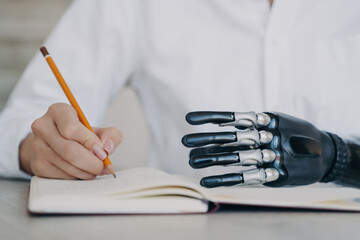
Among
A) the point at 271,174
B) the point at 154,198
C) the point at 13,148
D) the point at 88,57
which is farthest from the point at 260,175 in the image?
the point at 88,57

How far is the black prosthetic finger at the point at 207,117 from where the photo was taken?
664 mm

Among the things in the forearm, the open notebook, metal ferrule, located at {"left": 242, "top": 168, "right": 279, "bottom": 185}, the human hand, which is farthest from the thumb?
the forearm

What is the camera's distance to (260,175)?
67 cm

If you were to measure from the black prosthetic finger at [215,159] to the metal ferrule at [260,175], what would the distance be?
2 centimetres

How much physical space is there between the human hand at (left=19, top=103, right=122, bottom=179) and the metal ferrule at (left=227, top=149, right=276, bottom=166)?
0.67 feet

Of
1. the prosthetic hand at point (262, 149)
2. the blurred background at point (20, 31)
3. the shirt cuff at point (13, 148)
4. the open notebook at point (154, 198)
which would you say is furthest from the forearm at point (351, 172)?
the blurred background at point (20, 31)

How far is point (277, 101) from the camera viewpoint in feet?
3.79

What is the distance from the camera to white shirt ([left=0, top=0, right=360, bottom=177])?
45.9 inches

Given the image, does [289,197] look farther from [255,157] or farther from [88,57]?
[88,57]

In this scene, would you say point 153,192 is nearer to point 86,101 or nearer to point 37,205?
point 37,205

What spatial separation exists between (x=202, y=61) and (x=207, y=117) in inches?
23.1

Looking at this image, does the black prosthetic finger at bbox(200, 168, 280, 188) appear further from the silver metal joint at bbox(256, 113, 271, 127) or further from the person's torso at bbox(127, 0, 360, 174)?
the person's torso at bbox(127, 0, 360, 174)

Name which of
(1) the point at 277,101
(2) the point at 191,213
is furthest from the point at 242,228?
(1) the point at 277,101

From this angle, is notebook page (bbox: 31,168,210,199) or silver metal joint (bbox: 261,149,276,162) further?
silver metal joint (bbox: 261,149,276,162)
